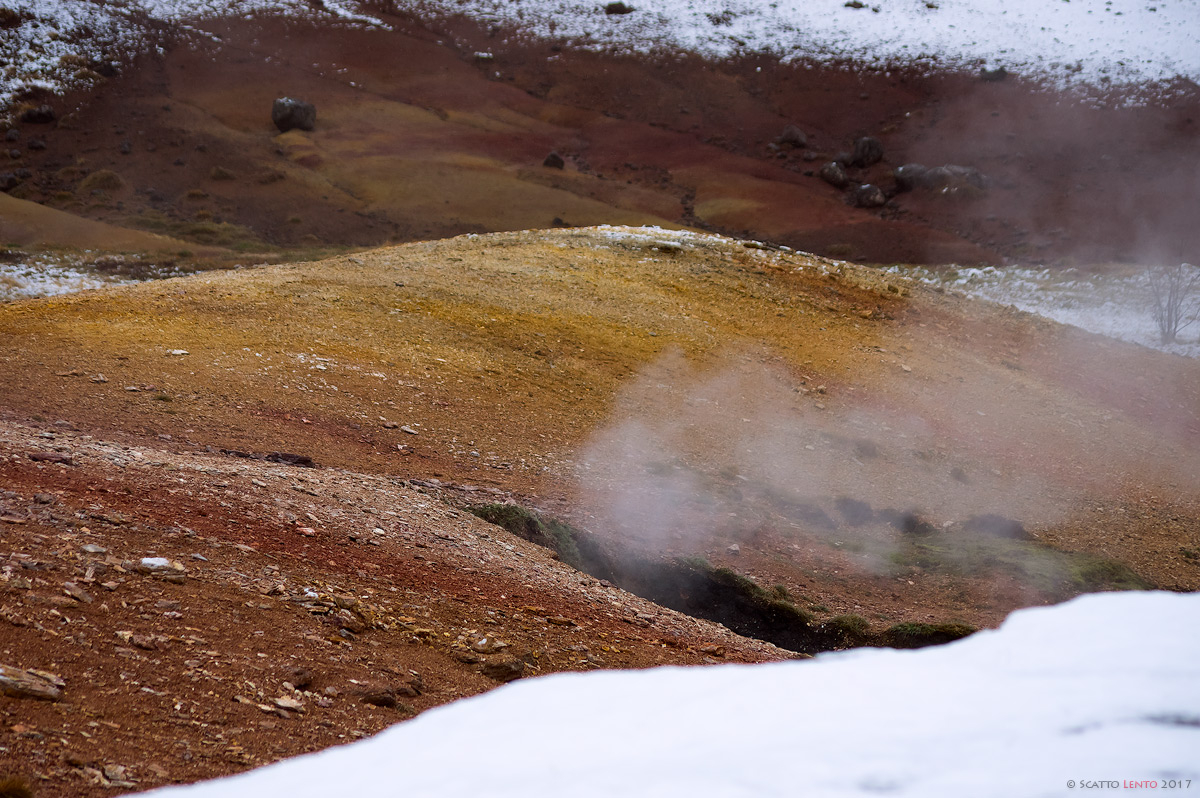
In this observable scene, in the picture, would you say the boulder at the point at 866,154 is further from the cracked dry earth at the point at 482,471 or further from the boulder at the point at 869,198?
the cracked dry earth at the point at 482,471

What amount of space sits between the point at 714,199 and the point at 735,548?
3405cm

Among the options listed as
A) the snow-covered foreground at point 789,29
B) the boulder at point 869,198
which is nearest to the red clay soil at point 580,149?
the boulder at point 869,198

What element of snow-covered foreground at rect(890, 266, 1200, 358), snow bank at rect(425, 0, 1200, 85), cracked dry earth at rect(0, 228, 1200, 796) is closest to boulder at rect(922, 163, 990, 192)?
snow bank at rect(425, 0, 1200, 85)

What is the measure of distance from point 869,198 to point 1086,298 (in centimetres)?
1848

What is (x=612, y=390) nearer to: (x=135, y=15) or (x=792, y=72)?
(x=792, y=72)

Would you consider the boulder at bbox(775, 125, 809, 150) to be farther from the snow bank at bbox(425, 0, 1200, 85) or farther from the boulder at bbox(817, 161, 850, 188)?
the snow bank at bbox(425, 0, 1200, 85)

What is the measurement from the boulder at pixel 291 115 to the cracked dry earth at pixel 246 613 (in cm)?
3979

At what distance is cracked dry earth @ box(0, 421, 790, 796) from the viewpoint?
2.88m

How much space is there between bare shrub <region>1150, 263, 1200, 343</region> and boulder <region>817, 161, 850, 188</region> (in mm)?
20692

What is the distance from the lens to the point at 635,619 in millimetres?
5219

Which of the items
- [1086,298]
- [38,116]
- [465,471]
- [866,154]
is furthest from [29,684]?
[38,116]

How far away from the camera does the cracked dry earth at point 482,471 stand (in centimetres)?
344

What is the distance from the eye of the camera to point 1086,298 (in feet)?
72.6

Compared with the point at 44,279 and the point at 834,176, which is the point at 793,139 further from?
the point at 44,279
